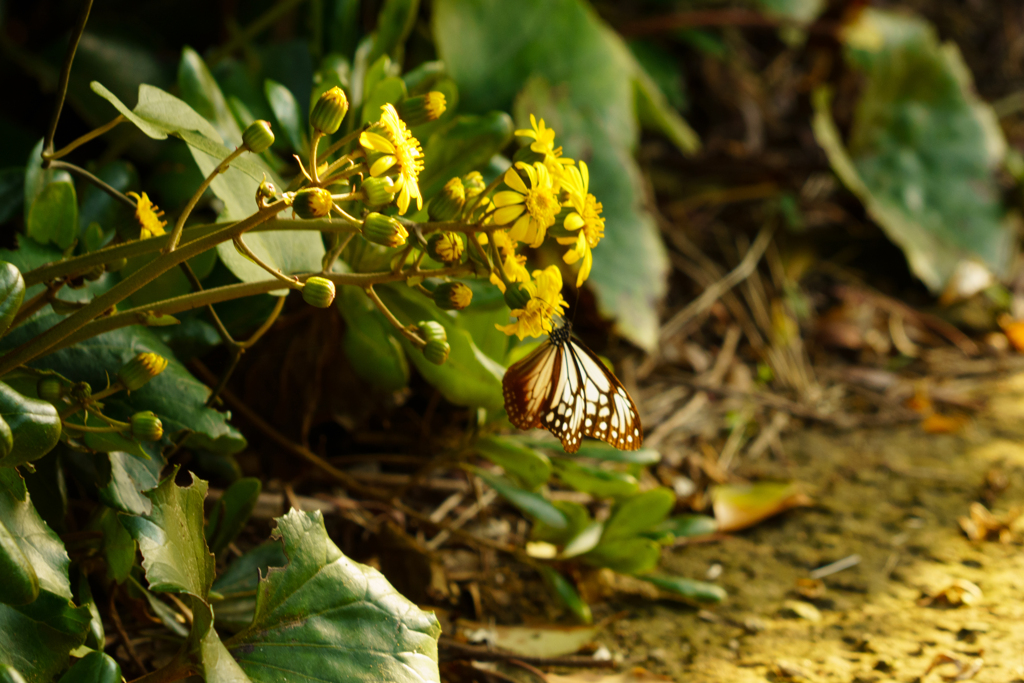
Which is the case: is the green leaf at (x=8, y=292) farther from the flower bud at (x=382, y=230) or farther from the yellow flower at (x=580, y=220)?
the yellow flower at (x=580, y=220)

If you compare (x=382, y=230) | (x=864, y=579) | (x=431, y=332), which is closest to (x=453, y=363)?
(x=431, y=332)

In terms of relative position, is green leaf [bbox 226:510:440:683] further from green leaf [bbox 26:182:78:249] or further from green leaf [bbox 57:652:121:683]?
green leaf [bbox 26:182:78:249]

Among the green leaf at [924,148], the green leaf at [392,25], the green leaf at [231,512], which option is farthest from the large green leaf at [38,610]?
the green leaf at [924,148]

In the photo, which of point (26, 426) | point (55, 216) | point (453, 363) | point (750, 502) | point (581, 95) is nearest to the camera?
point (26, 426)

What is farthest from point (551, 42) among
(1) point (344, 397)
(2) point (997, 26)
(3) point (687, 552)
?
(2) point (997, 26)

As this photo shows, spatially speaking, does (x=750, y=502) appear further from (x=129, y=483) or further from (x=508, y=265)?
(x=129, y=483)

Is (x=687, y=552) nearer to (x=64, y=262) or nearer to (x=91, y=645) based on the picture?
(x=91, y=645)
